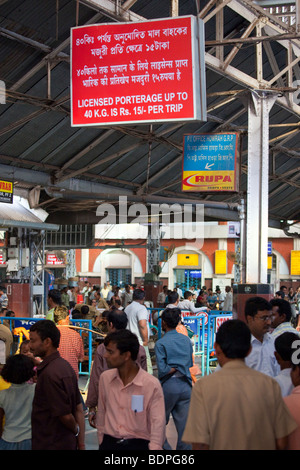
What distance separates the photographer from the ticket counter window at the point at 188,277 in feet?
158

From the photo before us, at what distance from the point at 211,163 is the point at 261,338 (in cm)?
1016

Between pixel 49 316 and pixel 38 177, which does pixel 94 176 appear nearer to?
pixel 38 177

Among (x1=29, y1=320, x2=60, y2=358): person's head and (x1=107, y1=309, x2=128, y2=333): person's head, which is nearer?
(x1=29, y1=320, x2=60, y2=358): person's head

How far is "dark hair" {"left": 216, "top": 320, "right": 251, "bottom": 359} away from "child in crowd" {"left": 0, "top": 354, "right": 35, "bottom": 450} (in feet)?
6.31

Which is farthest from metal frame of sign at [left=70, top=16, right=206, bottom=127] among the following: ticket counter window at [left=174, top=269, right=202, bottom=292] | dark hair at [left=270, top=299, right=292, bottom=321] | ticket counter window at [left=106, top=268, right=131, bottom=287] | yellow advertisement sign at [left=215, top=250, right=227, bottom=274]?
ticket counter window at [left=106, top=268, right=131, bottom=287]

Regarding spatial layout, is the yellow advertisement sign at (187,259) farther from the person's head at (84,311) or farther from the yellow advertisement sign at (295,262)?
the person's head at (84,311)

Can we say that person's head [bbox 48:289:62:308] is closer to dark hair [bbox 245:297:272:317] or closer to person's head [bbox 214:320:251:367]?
dark hair [bbox 245:297:272:317]

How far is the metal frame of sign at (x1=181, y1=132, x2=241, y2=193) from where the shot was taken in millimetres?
15828

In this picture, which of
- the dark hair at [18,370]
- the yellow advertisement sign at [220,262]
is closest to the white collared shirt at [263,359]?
the dark hair at [18,370]

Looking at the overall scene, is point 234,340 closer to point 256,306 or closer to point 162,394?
point 162,394

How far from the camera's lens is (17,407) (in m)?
5.34
